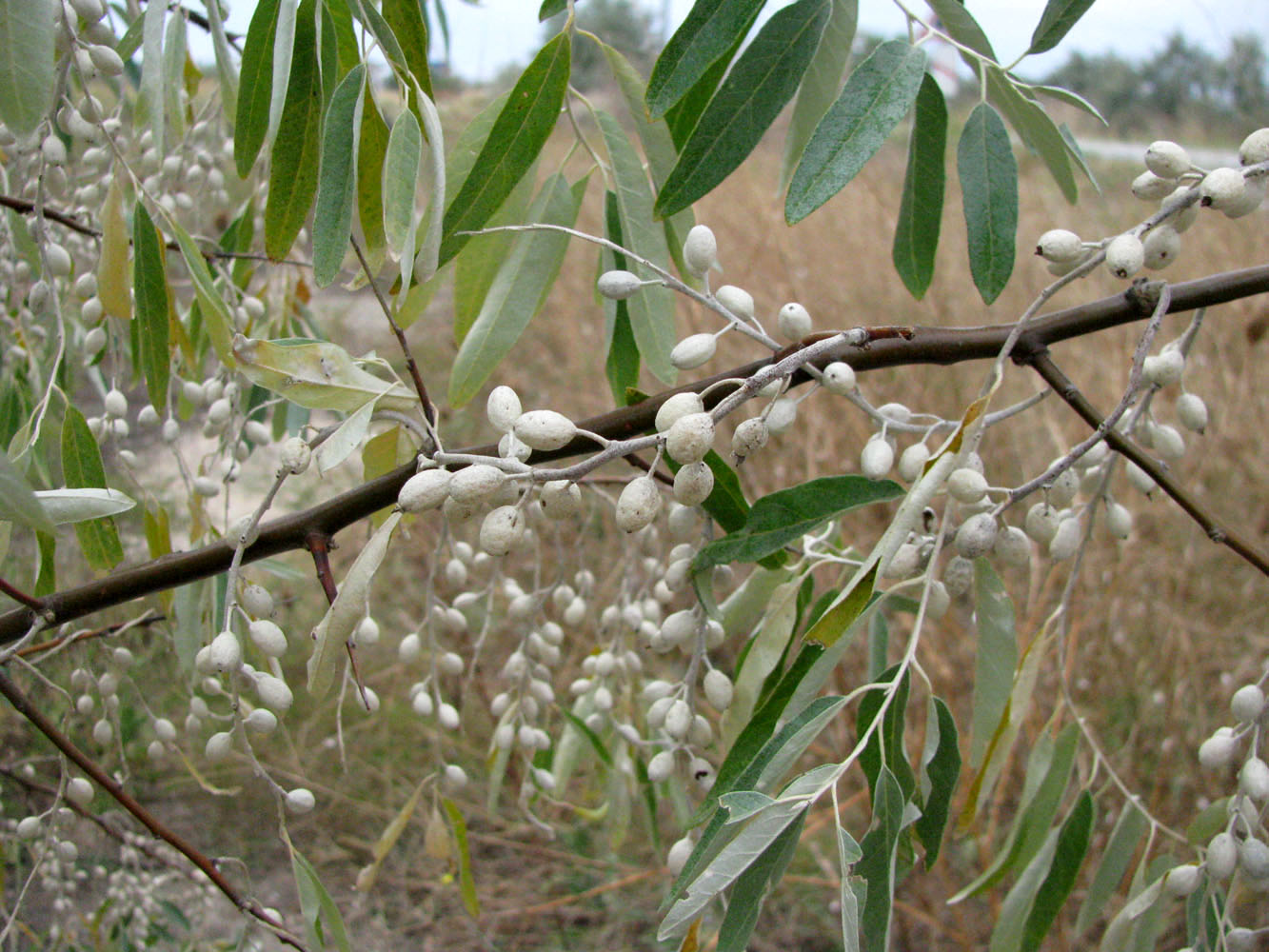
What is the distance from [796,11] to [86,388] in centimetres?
279

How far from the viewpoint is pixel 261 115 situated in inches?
20.5

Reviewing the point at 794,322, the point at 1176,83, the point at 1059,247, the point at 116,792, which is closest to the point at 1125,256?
the point at 1059,247

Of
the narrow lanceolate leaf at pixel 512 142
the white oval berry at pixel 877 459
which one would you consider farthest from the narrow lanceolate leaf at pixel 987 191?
the narrow lanceolate leaf at pixel 512 142

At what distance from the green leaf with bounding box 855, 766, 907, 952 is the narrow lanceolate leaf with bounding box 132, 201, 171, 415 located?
1.57 ft

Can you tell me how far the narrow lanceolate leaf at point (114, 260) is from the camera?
1.70ft

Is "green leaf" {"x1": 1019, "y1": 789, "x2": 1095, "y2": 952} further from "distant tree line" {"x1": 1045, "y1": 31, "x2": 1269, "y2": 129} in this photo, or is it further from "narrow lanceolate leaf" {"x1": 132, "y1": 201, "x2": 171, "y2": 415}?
"distant tree line" {"x1": 1045, "y1": 31, "x2": 1269, "y2": 129}

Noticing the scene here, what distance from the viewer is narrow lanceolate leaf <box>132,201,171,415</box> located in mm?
545

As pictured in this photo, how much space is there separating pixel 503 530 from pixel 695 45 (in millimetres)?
261

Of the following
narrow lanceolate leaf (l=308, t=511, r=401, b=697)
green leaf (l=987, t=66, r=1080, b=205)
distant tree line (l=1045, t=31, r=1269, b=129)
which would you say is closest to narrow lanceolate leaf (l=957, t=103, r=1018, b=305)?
green leaf (l=987, t=66, r=1080, b=205)

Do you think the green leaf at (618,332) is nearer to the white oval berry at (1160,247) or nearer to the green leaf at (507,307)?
the green leaf at (507,307)

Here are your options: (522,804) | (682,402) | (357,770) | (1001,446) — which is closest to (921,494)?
(682,402)

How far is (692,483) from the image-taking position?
365mm

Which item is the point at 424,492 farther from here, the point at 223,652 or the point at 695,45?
the point at 695,45

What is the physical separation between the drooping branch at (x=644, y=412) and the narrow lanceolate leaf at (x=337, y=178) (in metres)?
0.10
